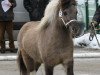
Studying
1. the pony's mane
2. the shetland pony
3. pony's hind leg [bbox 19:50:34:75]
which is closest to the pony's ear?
the shetland pony

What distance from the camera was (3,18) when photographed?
12836 millimetres

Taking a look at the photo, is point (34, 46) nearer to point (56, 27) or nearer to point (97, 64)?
point (56, 27)

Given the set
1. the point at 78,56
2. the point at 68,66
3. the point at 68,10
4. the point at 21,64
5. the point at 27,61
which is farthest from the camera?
the point at 78,56

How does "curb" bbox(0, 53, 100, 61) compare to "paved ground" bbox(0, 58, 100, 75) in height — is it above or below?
below

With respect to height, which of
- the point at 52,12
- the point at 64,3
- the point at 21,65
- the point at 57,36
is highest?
the point at 64,3

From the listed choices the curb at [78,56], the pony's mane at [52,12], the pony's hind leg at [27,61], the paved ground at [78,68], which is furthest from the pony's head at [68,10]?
the curb at [78,56]

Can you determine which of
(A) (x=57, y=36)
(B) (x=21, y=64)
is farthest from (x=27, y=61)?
(A) (x=57, y=36)

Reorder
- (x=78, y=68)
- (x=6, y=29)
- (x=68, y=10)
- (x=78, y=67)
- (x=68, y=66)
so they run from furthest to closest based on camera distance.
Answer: (x=6, y=29) → (x=78, y=67) → (x=78, y=68) → (x=68, y=66) → (x=68, y=10)

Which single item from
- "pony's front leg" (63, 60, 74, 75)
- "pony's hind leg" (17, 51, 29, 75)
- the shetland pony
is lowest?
"pony's hind leg" (17, 51, 29, 75)

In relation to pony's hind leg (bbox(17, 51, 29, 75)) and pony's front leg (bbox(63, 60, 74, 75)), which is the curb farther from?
pony's front leg (bbox(63, 60, 74, 75))

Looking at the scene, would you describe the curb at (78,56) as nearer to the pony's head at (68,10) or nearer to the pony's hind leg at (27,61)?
the pony's hind leg at (27,61)

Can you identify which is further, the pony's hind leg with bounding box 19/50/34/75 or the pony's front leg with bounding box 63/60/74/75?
the pony's hind leg with bounding box 19/50/34/75

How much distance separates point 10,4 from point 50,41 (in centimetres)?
625

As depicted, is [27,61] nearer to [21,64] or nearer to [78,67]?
[21,64]
